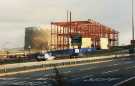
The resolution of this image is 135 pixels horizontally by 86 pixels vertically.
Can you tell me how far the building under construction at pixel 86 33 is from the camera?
13462 cm

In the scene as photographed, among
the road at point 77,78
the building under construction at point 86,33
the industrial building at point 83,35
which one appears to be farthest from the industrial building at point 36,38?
the road at point 77,78

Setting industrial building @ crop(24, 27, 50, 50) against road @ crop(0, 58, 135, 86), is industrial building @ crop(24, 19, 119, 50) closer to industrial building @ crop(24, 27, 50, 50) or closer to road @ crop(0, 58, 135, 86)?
industrial building @ crop(24, 27, 50, 50)

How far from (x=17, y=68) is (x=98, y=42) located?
91.8m

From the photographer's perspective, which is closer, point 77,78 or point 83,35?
point 77,78

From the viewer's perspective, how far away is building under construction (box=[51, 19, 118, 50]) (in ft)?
442

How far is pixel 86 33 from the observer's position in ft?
465

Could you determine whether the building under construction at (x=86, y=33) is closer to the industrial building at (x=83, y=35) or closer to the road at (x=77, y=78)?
the industrial building at (x=83, y=35)

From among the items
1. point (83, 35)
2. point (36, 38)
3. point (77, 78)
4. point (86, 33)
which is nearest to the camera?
point (77, 78)

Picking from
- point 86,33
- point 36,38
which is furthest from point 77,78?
point 36,38

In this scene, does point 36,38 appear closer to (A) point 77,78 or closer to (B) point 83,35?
(B) point 83,35

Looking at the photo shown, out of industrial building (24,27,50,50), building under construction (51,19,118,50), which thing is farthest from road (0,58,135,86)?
industrial building (24,27,50,50)

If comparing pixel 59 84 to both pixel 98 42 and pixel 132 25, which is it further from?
pixel 98 42

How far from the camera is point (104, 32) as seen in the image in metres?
148

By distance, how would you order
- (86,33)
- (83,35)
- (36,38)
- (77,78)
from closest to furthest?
(77,78), (83,35), (86,33), (36,38)
